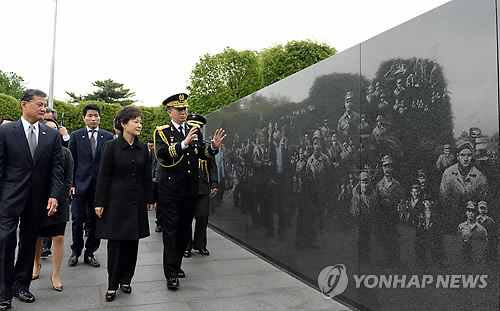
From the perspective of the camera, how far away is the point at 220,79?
22.1 m

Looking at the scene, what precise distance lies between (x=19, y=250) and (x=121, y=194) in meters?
1.19

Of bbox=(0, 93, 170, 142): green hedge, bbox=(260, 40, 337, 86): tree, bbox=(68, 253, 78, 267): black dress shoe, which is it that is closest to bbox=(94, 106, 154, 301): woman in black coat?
bbox=(68, 253, 78, 267): black dress shoe

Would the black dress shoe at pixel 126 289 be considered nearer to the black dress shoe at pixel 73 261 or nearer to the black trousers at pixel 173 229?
the black trousers at pixel 173 229

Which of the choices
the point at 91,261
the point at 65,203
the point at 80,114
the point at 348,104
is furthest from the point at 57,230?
the point at 80,114

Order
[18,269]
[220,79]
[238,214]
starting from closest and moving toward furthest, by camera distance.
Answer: [18,269], [238,214], [220,79]

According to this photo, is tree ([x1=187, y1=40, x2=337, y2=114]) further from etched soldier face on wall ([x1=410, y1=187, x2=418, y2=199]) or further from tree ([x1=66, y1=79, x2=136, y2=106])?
tree ([x1=66, y1=79, x2=136, y2=106])

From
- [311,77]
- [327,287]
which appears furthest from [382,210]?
[311,77]

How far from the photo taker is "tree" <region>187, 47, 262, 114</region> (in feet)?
70.4

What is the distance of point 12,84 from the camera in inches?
2771

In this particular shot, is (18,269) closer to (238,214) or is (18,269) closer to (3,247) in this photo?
(3,247)

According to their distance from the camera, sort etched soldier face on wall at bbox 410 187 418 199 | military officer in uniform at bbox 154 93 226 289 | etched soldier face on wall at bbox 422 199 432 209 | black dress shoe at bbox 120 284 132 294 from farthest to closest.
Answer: military officer in uniform at bbox 154 93 226 289 → black dress shoe at bbox 120 284 132 294 → etched soldier face on wall at bbox 410 187 418 199 → etched soldier face on wall at bbox 422 199 432 209

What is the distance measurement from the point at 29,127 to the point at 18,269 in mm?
1508

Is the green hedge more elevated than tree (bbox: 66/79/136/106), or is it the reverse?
tree (bbox: 66/79/136/106)

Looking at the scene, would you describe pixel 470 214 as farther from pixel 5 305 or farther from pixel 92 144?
pixel 92 144
